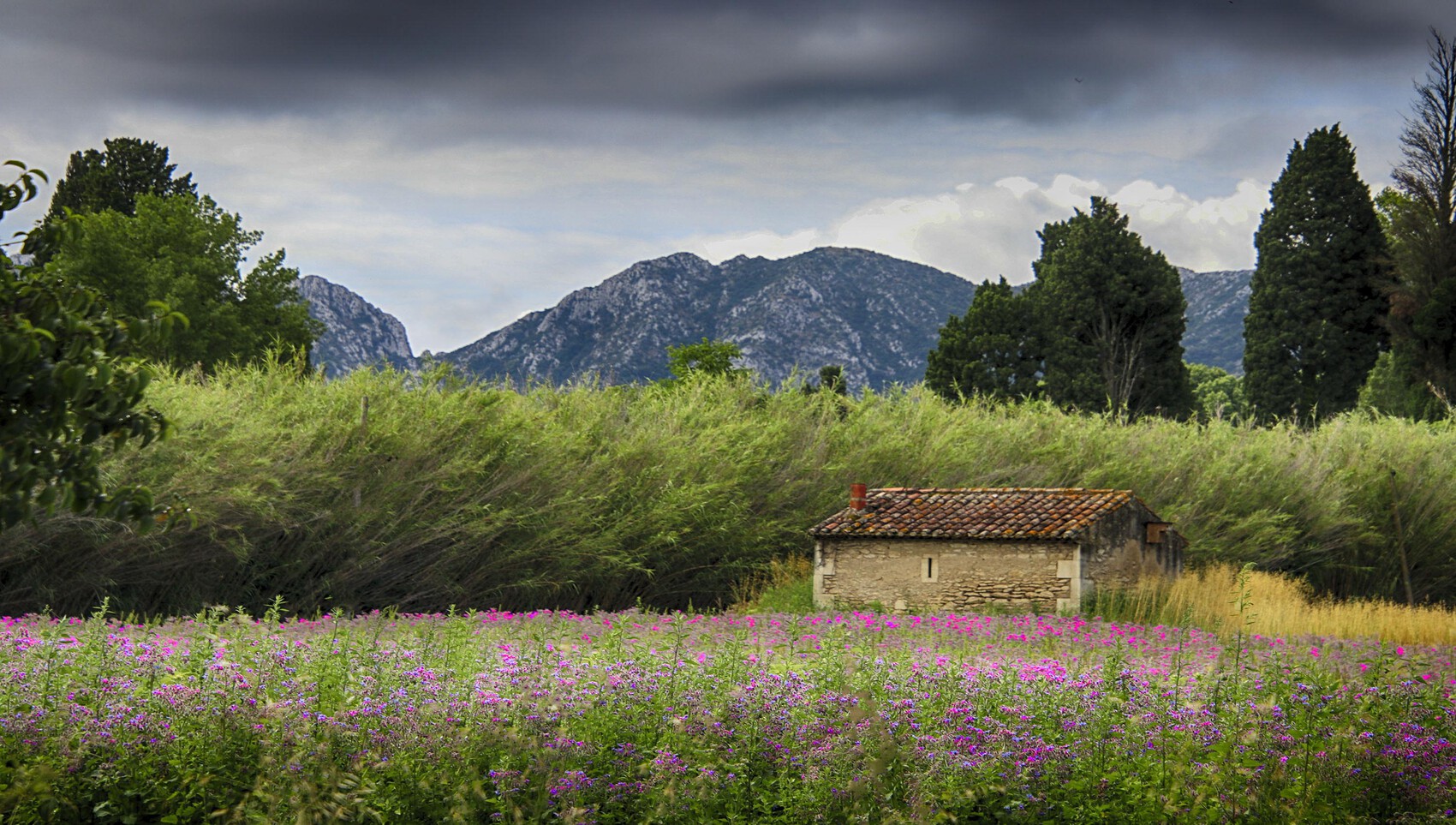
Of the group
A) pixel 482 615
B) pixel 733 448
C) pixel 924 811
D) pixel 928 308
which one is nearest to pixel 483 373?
pixel 733 448

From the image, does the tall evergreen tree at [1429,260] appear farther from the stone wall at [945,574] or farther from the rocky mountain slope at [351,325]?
the rocky mountain slope at [351,325]

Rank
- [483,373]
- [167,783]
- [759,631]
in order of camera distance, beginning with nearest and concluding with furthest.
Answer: [167,783], [759,631], [483,373]

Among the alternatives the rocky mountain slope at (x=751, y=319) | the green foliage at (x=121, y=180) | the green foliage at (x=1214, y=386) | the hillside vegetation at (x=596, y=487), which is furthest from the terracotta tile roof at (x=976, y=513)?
the rocky mountain slope at (x=751, y=319)

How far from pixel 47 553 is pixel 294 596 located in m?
3.07

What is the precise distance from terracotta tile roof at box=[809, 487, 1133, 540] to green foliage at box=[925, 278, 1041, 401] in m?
20.6

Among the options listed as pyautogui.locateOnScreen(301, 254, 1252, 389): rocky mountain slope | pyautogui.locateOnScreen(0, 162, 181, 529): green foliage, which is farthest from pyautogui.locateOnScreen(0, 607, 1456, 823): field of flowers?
pyautogui.locateOnScreen(301, 254, 1252, 389): rocky mountain slope

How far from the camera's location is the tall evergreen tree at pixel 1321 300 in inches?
1489

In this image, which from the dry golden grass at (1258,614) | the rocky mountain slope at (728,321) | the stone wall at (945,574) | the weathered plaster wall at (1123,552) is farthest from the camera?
the rocky mountain slope at (728,321)

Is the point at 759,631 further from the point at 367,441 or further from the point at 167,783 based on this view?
the point at 167,783

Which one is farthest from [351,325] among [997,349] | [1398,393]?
[1398,393]

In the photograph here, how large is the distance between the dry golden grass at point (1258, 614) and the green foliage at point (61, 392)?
14841 millimetres

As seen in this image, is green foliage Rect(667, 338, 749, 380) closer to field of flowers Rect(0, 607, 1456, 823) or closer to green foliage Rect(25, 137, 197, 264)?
green foliage Rect(25, 137, 197, 264)

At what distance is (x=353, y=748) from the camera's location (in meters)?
6.86

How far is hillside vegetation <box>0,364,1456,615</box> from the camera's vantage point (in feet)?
51.3
